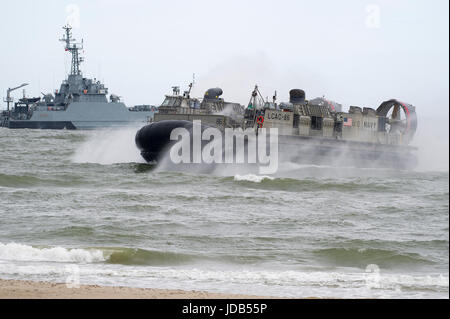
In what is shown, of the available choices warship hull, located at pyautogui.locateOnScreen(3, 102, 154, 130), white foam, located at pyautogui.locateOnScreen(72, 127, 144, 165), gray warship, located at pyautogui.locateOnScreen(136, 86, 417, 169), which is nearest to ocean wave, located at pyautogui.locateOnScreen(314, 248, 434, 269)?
A: gray warship, located at pyautogui.locateOnScreen(136, 86, 417, 169)

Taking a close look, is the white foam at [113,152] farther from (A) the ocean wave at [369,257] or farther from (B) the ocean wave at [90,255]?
(A) the ocean wave at [369,257]

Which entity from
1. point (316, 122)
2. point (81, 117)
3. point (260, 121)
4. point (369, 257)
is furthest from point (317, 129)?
point (81, 117)

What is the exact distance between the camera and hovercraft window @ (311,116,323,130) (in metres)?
20.9

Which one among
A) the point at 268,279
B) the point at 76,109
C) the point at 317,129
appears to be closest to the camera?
the point at 268,279

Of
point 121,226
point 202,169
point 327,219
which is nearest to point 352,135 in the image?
point 202,169

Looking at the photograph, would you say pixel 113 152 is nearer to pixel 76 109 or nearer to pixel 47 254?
pixel 47 254

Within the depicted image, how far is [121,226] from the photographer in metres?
9.20

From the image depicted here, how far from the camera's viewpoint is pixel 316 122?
2102cm

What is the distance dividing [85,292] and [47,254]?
222cm

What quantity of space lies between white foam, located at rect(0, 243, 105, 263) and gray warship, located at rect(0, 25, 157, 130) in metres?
53.9

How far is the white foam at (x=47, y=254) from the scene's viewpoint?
7227 millimetres

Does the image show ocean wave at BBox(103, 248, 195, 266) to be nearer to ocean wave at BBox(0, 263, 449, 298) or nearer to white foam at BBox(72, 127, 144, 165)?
ocean wave at BBox(0, 263, 449, 298)

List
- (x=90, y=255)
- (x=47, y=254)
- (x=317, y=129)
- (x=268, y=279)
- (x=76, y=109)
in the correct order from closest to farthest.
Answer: (x=268, y=279)
(x=47, y=254)
(x=90, y=255)
(x=317, y=129)
(x=76, y=109)

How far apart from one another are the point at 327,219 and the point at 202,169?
820cm
